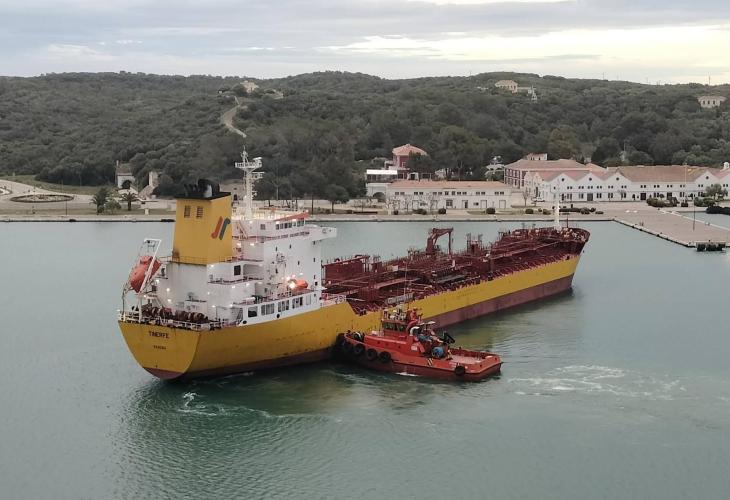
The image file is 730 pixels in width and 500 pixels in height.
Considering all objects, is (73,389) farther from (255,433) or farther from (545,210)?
(545,210)

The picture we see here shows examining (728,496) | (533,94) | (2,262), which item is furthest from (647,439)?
(533,94)

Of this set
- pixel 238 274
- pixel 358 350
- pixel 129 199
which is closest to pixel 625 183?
pixel 129 199

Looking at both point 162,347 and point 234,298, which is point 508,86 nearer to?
point 234,298

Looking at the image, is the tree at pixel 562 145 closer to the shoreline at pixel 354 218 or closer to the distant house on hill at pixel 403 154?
the distant house on hill at pixel 403 154

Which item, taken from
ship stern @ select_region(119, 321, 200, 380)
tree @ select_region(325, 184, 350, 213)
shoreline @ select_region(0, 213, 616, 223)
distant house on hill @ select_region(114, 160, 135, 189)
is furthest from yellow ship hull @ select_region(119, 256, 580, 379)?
distant house on hill @ select_region(114, 160, 135, 189)

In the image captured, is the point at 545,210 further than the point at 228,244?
Yes

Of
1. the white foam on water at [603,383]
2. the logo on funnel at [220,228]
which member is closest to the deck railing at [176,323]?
the logo on funnel at [220,228]
